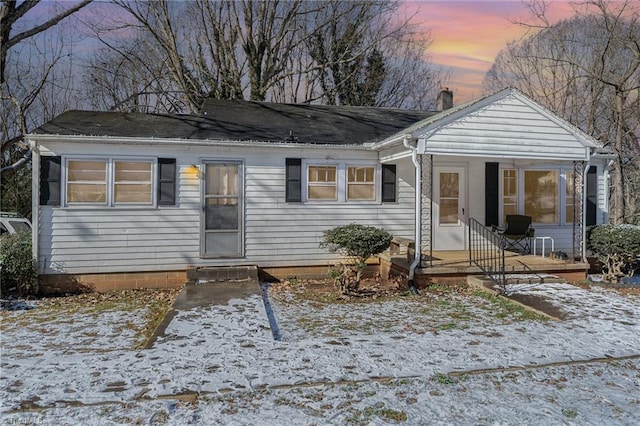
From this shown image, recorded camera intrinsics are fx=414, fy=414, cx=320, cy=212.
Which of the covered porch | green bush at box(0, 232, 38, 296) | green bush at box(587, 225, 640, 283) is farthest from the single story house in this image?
green bush at box(587, 225, 640, 283)

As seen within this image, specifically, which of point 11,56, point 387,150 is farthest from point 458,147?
point 11,56

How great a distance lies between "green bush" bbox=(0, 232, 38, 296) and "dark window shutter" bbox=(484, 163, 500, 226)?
32.7 ft

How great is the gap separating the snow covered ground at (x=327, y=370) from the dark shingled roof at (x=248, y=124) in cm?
400

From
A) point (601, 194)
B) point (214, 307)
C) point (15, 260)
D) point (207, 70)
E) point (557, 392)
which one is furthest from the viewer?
point (207, 70)

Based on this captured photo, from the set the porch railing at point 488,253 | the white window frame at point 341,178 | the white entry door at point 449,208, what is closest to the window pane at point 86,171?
the white window frame at point 341,178

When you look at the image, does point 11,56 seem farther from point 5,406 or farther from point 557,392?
point 557,392

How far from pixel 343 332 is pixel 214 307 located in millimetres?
2183

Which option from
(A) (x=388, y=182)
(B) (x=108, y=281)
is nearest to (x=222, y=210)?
(B) (x=108, y=281)

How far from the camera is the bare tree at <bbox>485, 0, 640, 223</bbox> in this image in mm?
14727

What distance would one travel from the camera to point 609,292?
7.71 metres

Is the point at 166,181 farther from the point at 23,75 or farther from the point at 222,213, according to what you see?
the point at 23,75

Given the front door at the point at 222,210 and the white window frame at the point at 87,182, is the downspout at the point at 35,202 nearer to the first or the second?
the white window frame at the point at 87,182

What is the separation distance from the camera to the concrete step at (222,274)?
8.30 metres

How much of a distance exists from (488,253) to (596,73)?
11.4m
